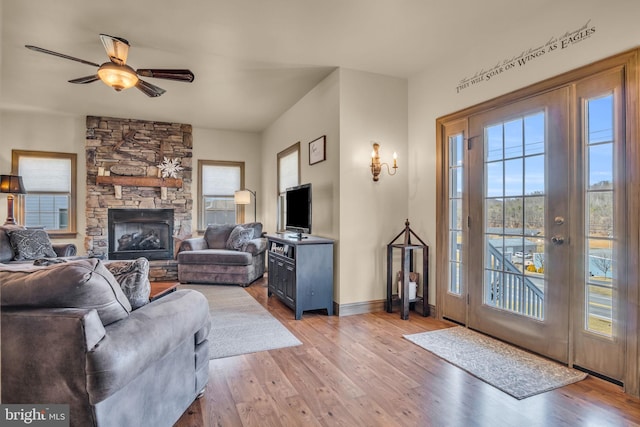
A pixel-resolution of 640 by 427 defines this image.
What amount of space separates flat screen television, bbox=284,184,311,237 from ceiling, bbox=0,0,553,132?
141cm

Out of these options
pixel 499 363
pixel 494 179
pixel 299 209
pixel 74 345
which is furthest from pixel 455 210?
pixel 74 345

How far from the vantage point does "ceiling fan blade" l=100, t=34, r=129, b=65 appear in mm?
2967

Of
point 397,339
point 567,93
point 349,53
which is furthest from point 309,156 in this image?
point 567,93

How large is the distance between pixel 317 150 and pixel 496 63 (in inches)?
85.5

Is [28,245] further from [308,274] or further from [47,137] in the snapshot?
[308,274]

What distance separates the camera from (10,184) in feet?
16.6

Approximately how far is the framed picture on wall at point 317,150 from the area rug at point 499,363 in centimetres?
232

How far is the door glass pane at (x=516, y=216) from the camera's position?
279cm

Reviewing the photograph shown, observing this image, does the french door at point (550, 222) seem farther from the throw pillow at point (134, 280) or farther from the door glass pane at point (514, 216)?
the throw pillow at point (134, 280)

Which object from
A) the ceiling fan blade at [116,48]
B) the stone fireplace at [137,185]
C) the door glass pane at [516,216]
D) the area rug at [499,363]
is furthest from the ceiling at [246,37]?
the area rug at [499,363]

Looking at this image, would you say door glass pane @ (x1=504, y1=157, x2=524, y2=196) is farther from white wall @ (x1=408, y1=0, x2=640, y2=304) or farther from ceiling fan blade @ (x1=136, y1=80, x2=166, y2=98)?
ceiling fan blade @ (x1=136, y1=80, x2=166, y2=98)

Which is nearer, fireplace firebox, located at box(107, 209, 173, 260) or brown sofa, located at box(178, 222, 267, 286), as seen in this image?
brown sofa, located at box(178, 222, 267, 286)

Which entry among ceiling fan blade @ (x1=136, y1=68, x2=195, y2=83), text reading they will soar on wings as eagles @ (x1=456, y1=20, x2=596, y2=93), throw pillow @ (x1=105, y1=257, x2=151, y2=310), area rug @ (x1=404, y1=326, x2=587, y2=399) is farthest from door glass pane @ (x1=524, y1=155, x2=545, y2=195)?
ceiling fan blade @ (x1=136, y1=68, x2=195, y2=83)

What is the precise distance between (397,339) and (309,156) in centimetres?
264
